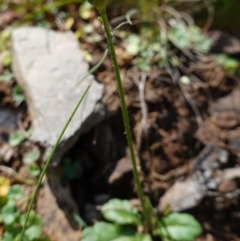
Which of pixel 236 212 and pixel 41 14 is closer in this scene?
pixel 236 212

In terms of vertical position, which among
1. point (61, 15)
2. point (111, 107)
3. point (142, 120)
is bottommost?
point (142, 120)

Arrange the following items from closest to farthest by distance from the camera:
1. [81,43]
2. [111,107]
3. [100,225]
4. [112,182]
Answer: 1. [100,225]
2. [112,182]
3. [111,107]
4. [81,43]

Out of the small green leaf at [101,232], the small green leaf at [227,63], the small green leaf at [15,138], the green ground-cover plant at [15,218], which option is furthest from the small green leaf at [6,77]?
the small green leaf at [227,63]

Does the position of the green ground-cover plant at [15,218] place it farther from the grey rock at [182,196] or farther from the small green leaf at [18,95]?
the grey rock at [182,196]

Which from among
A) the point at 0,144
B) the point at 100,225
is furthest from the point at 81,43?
the point at 100,225

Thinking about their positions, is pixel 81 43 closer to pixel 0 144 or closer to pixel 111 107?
pixel 111 107

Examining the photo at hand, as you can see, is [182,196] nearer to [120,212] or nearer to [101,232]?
[120,212]

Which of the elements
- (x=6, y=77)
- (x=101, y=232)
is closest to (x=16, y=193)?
(x=101, y=232)

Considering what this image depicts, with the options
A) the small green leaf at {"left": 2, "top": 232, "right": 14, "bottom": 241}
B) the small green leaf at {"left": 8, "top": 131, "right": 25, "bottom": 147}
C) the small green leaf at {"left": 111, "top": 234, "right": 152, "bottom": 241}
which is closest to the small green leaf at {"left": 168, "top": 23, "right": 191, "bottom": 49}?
the small green leaf at {"left": 8, "top": 131, "right": 25, "bottom": 147}
